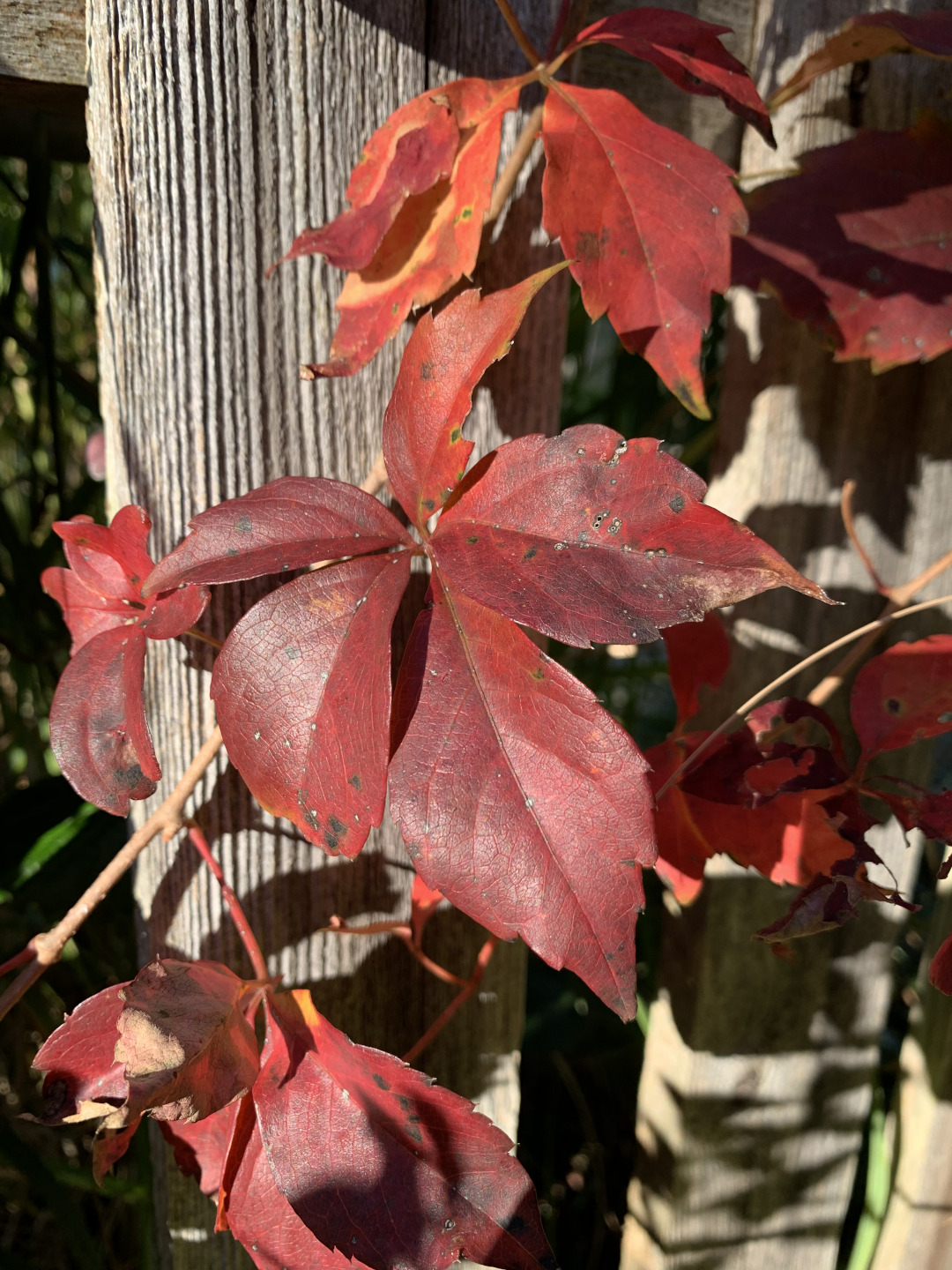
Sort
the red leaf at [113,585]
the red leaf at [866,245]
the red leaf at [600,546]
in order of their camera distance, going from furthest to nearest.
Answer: the red leaf at [866,245], the red leaf at [113,585], the red leaf at [600,546]

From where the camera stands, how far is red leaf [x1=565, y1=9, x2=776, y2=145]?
48 cm

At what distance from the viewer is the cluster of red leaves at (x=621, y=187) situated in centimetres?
48

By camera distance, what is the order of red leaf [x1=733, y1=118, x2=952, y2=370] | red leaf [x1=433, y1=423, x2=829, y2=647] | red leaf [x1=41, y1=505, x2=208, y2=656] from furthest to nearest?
red leaf [x1=733, y1=118, x2=952, y2=370] < red leaf [x1=41, y1=505, x2=208, y2=656] < red leaf [x1=433, y1=423, x2=829, y2=647]

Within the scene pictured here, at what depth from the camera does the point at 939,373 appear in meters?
0.68

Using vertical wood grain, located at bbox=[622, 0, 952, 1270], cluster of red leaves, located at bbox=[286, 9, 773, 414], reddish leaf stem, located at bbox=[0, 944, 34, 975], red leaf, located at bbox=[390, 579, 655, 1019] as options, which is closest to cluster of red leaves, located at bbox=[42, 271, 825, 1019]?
red leaf, located at bbox=[390, 579, 655, 1019]

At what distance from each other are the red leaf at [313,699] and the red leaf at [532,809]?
0.07ft

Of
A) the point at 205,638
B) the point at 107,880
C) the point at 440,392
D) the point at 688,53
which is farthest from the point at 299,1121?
the point at 688,53

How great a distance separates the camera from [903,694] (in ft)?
1.86

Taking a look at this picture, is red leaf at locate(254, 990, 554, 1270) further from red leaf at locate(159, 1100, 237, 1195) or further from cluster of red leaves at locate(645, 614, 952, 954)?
A: cluster of red leaves at locate(645, 614, 952, 954)

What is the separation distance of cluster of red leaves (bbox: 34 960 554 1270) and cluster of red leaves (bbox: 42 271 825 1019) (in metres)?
0.14

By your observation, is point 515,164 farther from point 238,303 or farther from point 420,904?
point 420,904

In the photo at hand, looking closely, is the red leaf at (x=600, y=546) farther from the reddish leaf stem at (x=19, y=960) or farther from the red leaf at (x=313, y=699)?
the reddish leaf stem at (x=19, y=960)

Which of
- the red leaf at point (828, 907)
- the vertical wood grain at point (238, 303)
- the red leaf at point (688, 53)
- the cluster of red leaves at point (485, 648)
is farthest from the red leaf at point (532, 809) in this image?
the red leaf at point (688, 53)

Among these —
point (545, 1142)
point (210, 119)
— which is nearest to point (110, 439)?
point (210, 119)
